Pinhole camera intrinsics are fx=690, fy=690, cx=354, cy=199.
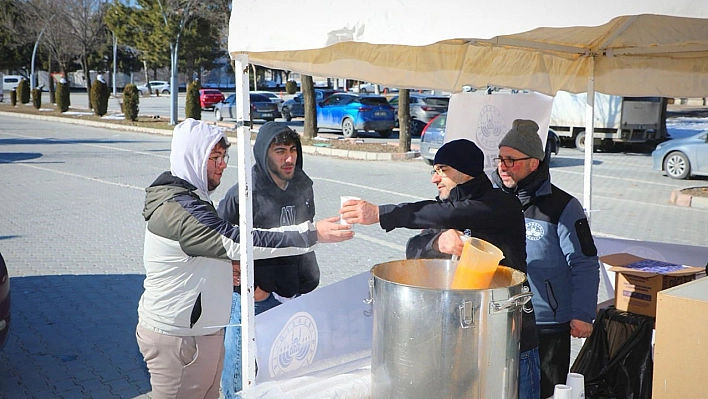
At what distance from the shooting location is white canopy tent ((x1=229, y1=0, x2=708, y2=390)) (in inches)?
89.2

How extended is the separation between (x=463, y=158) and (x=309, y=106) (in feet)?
67.0

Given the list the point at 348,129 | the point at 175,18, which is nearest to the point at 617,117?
the point at 348,129

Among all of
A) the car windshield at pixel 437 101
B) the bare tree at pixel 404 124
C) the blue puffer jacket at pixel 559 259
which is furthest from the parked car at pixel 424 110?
the blue puffer jacket at pixel 559 259

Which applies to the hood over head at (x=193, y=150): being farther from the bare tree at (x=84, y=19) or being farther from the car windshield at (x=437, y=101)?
the bare tree at (x=84, y=19)

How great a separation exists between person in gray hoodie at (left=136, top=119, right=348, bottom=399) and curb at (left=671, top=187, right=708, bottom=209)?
37.8 ft

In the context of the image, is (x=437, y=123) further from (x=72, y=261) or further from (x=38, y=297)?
(x=38, y=297)

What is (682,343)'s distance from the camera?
2.49 m

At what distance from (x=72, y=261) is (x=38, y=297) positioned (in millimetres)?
1385

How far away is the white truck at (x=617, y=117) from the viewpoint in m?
21.7

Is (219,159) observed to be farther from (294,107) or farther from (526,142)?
(294,107)

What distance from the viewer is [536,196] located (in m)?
3.65

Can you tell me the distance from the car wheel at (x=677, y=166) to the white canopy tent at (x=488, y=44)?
11.9 metres

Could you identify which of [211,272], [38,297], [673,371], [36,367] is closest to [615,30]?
[673,371]

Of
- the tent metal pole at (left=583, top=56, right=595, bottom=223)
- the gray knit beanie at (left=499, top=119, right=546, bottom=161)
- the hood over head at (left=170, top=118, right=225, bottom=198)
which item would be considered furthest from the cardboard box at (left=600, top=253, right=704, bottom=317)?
the hood over head at (left=170, top=118, right=225, bottom=198)
